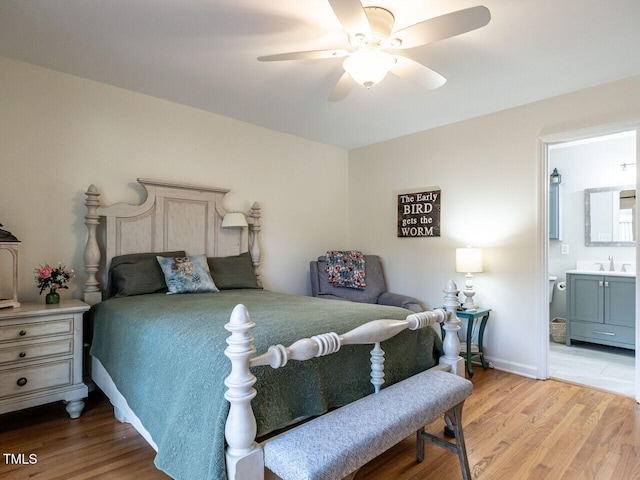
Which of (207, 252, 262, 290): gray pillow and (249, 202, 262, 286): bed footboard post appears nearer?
(207, 252, 262, 290): gray pillow

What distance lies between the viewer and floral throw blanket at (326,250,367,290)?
3.88 m

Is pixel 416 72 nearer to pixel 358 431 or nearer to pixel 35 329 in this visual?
pixel 358 431

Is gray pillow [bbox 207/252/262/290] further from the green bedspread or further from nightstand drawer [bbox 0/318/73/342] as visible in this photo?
nightstand drawer [bbox 0/318/73/342]

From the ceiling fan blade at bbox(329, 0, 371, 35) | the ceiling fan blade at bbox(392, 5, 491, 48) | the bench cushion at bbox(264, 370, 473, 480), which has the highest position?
the ceiling fan blade at bbox(329, 0, 371, 35)

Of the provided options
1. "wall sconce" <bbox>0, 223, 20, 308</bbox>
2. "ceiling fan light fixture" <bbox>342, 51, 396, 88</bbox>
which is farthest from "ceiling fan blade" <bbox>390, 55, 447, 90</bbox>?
"wall sconce" <bbox>0, 223, 20, 308</bbox>

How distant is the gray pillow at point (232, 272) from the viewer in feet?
10.4

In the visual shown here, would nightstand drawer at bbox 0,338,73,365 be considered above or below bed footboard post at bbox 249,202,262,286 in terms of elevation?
below

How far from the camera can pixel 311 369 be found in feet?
4.96

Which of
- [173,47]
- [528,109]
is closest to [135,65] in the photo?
[173,47]

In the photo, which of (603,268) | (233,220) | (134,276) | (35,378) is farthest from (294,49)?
(603,268)

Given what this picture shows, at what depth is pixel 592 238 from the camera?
14.1ft

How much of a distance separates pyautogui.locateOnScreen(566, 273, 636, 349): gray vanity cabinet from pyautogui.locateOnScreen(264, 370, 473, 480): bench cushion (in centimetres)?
308

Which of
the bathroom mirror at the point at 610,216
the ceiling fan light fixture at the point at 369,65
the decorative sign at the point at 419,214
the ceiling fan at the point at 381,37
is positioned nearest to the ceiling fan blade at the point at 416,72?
the ceiling fan at the point at 381,37

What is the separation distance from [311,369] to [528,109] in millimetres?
2995
